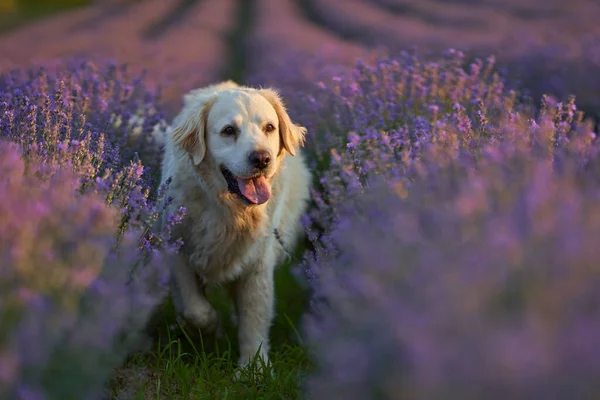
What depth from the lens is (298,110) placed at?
4.90 m

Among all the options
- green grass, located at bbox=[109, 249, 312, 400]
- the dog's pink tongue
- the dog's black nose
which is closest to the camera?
green grass, located at bbox=[109, 249, 312, 400]

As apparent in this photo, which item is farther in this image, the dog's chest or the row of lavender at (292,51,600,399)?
the dog's chest

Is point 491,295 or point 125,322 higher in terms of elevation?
point 491,295

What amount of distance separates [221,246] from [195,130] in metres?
0.54

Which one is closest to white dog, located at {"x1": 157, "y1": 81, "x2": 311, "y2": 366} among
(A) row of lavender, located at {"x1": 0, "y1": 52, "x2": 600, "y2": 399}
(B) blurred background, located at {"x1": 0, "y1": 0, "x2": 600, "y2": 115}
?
(A) row of lavender, located at {"x1": 0, "y1": 52, "x2": 600, "y2": 399}

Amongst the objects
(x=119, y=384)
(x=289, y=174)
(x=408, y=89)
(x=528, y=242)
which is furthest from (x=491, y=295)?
(x=408, y=89)

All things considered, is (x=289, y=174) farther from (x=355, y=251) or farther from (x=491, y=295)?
(x=491, y=295)

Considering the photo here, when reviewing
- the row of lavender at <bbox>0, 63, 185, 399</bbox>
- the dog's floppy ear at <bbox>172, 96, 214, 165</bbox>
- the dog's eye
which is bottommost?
the dog's floppy ear at <bbox>172, 96, 214, 165</bbox>

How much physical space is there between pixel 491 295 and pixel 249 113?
79.6 inches

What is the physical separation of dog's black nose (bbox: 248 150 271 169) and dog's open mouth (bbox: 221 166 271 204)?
0.13 m

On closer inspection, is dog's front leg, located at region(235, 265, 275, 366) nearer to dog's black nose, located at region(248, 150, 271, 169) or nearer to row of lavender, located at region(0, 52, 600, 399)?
dog's black nose, located at region(248, 150, 271, 169)

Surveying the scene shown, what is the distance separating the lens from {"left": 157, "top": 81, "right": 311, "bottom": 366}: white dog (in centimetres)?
304

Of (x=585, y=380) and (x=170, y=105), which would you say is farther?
(x=170, y=105)

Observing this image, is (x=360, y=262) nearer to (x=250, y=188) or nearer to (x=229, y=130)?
(x=250, y=188)
